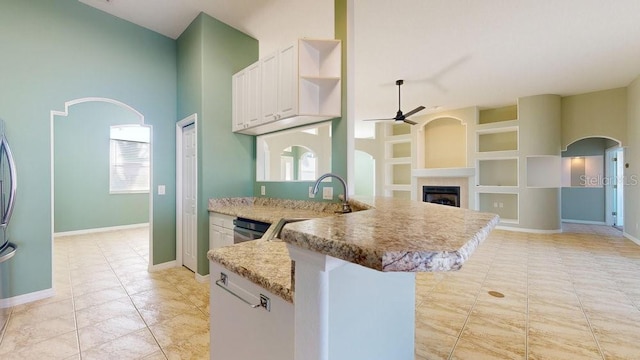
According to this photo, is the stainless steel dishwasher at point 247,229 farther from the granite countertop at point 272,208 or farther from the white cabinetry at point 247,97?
the white cabinetry at point 247,97

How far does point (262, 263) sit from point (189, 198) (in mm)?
2810

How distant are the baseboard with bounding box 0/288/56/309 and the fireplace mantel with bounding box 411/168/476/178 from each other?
736 cm

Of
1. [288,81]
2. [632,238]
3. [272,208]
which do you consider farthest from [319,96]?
[632,238]

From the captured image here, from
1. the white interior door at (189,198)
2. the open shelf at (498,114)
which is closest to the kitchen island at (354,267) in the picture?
the white interior door at (189,198)

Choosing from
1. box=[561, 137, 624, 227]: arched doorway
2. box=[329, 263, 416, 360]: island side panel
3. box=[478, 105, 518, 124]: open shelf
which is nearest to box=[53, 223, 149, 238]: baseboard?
box=[329, 263, 416, 360]: island side panel

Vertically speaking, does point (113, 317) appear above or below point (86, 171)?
below

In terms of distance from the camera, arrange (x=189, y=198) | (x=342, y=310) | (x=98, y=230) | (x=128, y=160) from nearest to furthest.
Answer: (x=342, y=310), (x=189, y=198), (x=98, y=230), (x=128, y=160)

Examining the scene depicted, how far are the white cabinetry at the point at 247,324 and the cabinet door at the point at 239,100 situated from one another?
240 centimetres

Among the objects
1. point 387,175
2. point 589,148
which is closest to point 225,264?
point 387,175

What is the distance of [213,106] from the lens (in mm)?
3316

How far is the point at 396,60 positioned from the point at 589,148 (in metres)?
6.57

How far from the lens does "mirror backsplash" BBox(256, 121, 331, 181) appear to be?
3.81 metres

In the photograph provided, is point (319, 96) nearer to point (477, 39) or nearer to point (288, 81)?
point (288, 81)

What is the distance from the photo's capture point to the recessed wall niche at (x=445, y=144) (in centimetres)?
719
